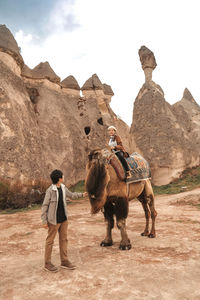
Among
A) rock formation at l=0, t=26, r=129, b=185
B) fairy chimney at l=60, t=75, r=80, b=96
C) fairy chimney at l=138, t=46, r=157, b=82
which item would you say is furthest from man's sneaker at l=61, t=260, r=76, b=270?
fairy chimney at l=138, t=46, r=157, b=82

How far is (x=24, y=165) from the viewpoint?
45.1 feet

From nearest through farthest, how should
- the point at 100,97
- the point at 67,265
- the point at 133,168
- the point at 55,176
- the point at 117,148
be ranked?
the point at 67,265, the point at 55,176, the point at 117,148, the point at 133,168, the point at 100,97

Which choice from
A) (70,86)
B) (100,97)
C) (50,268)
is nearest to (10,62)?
(70,86)

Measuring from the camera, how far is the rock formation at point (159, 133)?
65.6 ft

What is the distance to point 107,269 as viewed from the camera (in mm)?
3621

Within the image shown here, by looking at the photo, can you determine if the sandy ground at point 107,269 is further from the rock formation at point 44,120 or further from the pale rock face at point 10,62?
the pale rock face at point 10,62

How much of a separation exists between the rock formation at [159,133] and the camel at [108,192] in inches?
577

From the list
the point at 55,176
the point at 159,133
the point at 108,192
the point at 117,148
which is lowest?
the point at 108,192

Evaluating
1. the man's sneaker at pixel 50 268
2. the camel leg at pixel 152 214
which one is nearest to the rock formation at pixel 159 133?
the camel leg at pixel 152 214

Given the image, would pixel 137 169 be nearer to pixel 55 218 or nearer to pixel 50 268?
pixel 55 218

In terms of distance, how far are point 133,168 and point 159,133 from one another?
1626 centimetres

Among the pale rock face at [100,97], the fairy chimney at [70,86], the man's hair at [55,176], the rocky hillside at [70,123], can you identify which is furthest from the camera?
the pale rock face at [100,97]

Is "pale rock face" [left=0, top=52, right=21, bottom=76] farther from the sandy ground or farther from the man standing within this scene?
the man standing

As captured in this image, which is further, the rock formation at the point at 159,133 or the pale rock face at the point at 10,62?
the rock formation at the point at 159,133
